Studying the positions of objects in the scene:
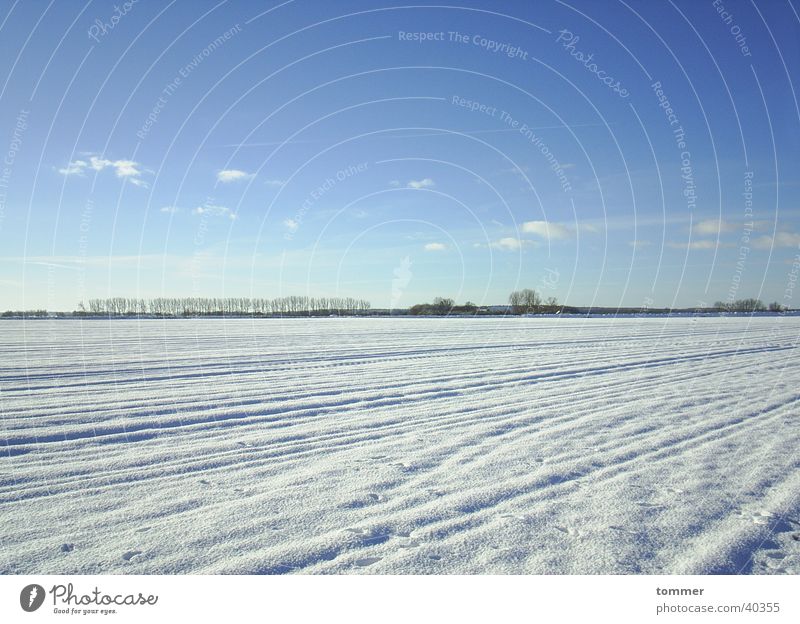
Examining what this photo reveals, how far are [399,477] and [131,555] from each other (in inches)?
78.0

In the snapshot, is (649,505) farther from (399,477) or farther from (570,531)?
(399,477)

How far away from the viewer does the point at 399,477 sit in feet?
13.5

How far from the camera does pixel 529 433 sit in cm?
548

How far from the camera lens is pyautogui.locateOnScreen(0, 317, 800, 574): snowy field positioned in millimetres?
2902

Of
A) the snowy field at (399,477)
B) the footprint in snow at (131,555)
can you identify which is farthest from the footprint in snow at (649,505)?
the footprint in snow at (131,555)

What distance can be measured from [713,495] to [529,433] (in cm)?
198

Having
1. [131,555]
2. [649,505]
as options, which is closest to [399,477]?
[649,505]

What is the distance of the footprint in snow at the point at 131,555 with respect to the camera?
2.86 metres

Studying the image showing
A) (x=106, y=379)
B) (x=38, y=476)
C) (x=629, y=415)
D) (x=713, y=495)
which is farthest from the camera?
(x=106, y=379)

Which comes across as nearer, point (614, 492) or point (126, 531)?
point (126, 531)

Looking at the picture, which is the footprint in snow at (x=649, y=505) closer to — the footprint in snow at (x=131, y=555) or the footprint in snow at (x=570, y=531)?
the footprint in snow at (x=570, y=531)

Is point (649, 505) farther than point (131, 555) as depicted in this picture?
Yes
